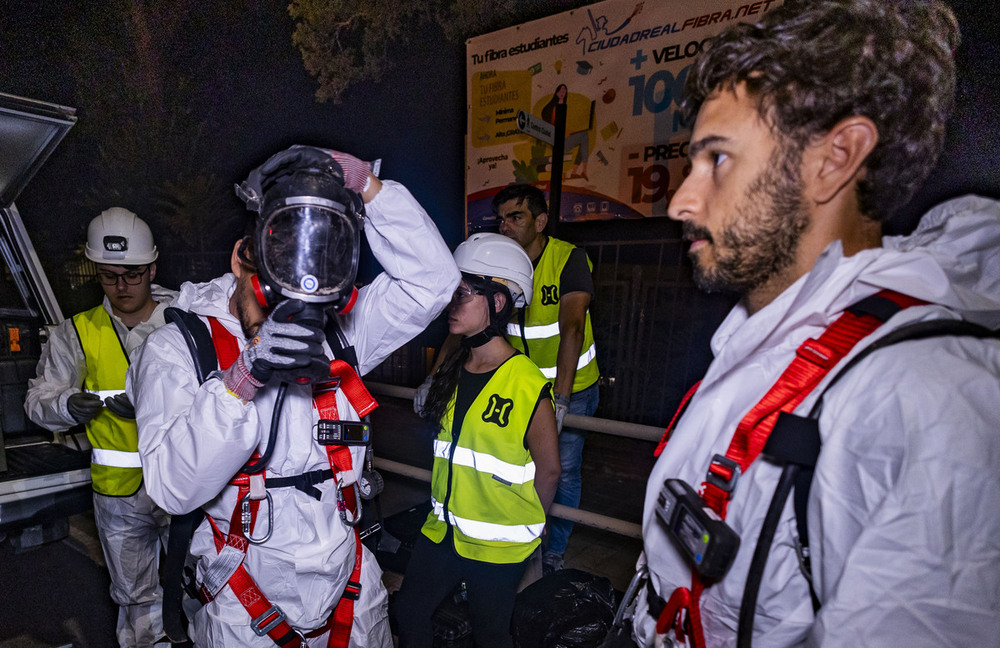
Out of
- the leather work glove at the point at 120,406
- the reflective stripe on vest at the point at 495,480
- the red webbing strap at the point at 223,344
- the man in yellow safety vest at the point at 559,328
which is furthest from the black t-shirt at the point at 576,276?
the leather work glove at the point at 120,406

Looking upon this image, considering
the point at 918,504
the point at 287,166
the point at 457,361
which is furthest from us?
the point at 457,361

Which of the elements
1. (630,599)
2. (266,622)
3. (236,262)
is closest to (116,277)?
(236,262)

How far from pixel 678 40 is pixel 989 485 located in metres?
4.50

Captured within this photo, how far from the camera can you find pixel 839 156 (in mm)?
901

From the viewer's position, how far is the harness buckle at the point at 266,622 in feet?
4.78

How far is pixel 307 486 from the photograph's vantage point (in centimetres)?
153

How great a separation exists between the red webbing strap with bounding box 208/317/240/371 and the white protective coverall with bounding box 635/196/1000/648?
135 cm

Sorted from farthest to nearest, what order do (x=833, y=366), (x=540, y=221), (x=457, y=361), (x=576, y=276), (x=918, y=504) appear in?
(x=540, y=221)
(x=576, y=276)
(x=457, y=361)
(x=833, y=366)
(x=918, y=504)

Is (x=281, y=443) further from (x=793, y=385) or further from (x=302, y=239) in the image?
(x=793, y=385)

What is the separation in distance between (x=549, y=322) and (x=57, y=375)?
295cm

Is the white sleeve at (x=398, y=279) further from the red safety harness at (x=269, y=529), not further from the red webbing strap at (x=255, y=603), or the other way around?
the red webbing strap at (x=255, y=603)

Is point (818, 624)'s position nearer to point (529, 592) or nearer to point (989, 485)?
point (989, 485)

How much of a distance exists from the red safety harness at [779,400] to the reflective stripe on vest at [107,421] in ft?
9.56

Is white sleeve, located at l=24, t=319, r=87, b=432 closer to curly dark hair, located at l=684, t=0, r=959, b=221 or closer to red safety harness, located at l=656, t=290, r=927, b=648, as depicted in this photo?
red safety harness, located at l=656, t=290, r=927, b=648
